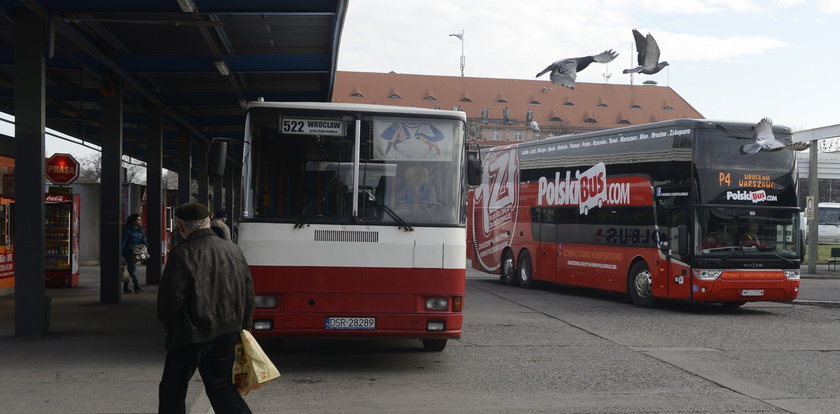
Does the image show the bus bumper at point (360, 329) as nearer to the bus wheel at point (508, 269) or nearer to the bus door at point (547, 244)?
the bus door at point (547, 244)

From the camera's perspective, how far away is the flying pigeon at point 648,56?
49.0 feet

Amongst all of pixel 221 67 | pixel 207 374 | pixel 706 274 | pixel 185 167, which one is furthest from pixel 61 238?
pixel 207 374

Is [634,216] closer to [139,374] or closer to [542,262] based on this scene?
[542,262]

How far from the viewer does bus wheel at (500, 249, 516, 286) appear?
2578cm

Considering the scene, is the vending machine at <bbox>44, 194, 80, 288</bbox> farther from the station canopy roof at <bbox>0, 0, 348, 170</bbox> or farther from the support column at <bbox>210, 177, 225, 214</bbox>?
the support column at <bbox>210, 177, 225, 214</bbox>

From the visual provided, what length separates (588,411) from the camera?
27.1 ft

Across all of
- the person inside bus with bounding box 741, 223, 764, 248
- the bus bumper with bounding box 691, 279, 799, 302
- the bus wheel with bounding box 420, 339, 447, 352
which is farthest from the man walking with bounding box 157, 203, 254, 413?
the person inside bus with bounding box 741, 223, 764, 248

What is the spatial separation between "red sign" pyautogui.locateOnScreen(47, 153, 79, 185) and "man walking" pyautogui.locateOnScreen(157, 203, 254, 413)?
14.5 metres

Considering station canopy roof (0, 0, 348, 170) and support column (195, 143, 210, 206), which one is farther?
support column (195, 143, 210, 206)

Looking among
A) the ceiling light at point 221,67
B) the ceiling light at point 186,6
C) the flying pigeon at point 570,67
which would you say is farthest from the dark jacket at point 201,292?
the ceiling light at point 221,67

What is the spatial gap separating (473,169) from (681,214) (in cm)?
837

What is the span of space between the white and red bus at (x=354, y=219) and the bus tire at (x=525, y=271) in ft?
47.0

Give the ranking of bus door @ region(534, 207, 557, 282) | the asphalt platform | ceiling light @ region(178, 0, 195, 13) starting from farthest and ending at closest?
bus door @ region(534, 207, 557, 282)
ceiling light @ region(178, 0, 195, 13)
the asphalt platform

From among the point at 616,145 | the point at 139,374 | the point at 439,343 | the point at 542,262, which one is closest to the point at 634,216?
the point at 616,145
